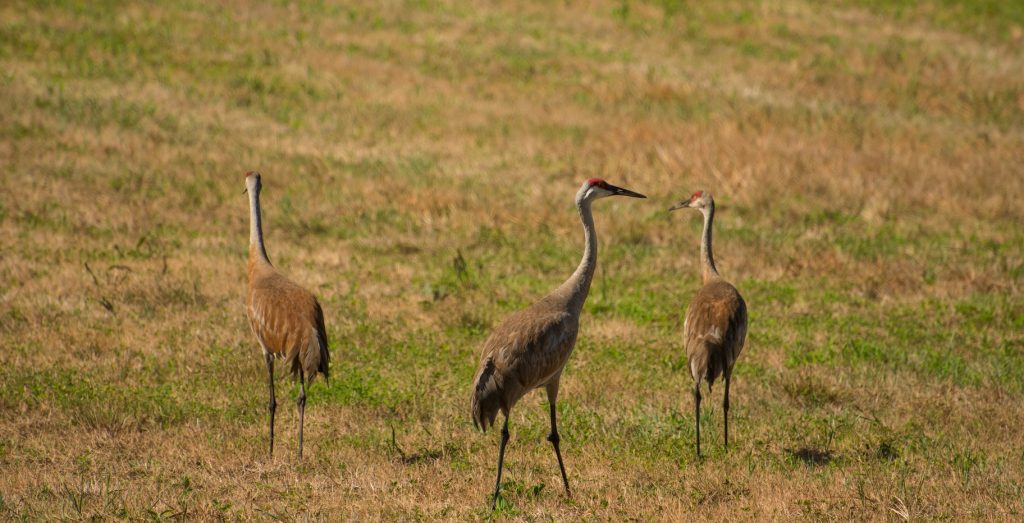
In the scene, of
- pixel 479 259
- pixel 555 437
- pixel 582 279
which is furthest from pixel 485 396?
pixel 479 259

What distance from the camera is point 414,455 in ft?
25.2

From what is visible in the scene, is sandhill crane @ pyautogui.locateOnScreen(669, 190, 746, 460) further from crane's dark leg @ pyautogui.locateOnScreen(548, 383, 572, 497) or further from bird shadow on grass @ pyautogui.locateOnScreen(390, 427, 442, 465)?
bird shadow on grass @ pyautogui.locateOnScreen(390, 427, 442, 465)

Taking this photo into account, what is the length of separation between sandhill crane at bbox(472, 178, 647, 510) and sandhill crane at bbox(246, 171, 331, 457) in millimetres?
1223

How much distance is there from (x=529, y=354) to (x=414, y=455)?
1430mm

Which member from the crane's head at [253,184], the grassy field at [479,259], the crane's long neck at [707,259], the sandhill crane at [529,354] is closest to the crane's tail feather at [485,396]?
the sandhill crane at [529,354]

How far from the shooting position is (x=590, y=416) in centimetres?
845

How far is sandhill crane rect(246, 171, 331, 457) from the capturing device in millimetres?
7459

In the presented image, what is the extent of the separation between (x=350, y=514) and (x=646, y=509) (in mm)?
1794

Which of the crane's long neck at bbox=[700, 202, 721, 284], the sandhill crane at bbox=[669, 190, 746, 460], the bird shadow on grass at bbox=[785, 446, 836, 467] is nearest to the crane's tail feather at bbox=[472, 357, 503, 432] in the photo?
the sandhill crane at bbox=[669, 190, 746, 460]

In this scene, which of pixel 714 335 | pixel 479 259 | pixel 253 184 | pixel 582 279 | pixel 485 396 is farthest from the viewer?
pixel 479 259

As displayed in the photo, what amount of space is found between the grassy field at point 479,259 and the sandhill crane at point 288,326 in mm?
607

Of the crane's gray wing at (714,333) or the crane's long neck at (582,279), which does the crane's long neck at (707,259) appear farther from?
the crane's long neck at (582,279)

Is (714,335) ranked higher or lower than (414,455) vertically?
higher

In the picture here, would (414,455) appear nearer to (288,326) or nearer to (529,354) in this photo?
(288,326)
